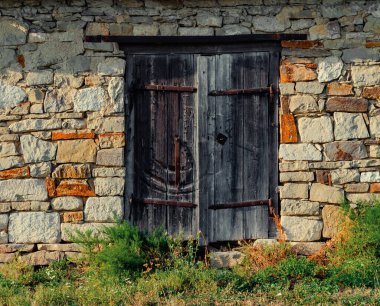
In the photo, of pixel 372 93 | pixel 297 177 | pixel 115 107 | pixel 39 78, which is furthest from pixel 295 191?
pixel 39 78

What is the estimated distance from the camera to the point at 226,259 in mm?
6707

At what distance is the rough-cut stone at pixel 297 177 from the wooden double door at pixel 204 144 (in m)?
0.14

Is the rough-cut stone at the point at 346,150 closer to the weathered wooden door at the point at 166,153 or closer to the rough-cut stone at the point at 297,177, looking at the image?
the rough-cut stone at the point at 297,177

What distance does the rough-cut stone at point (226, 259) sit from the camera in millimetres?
6684

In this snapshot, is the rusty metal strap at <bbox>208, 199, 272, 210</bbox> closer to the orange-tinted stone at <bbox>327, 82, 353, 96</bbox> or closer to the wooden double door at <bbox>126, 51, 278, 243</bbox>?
the wooden double door at <bbox>126, 51, 278, 243</bbox>

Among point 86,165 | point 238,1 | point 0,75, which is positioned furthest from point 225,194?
point 0,75

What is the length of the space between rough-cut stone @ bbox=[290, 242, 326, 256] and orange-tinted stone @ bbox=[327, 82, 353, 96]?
156 centimetres

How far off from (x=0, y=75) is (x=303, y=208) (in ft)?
11.3

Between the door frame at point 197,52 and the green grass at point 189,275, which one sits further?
the door frame at point 197,52

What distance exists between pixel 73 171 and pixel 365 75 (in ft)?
10.5

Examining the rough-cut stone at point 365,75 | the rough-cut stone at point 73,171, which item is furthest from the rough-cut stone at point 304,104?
the rough-cut stone at point 73,171

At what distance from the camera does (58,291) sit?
584 centimetres

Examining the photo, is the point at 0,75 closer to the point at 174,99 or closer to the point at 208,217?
the point at 174,99

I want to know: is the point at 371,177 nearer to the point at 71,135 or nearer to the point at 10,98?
the point at 71,135
